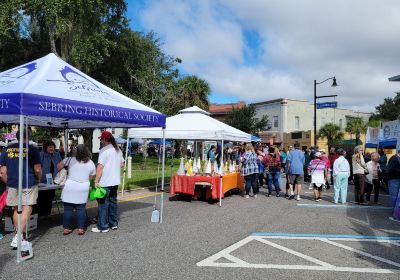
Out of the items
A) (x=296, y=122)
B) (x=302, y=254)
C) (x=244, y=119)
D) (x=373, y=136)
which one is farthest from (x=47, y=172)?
(x=296, y=122)

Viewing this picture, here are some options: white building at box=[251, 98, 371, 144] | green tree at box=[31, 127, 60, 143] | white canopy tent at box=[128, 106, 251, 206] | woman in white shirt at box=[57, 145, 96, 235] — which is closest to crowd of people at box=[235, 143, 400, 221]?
white canopy tent at box=[128, 106, 251, 206]

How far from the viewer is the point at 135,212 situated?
32.0 ft

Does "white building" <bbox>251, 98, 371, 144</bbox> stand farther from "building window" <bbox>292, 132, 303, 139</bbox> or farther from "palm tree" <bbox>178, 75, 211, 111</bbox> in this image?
"palm tree" <bbox>178, 75, 211, 111</bbox>

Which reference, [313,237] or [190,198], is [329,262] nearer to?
[313,237]

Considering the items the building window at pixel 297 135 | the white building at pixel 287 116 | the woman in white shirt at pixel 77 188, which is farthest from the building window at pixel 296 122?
the woman in white shirt at pixel 77 188

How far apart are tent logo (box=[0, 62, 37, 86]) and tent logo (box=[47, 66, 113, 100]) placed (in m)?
0.55

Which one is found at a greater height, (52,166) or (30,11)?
(30,11)

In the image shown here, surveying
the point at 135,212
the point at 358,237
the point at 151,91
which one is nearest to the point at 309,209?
the point at 358,237

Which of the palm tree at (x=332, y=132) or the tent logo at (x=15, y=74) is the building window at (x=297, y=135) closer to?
the palm tree at (x=332, y=132)

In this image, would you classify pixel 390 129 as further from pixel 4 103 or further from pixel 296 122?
pixel 296 122

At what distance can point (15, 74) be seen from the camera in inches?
275

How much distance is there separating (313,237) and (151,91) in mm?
22364

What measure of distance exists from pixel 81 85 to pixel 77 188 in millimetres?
1890

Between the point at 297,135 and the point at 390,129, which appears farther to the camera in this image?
the point at 297,135
